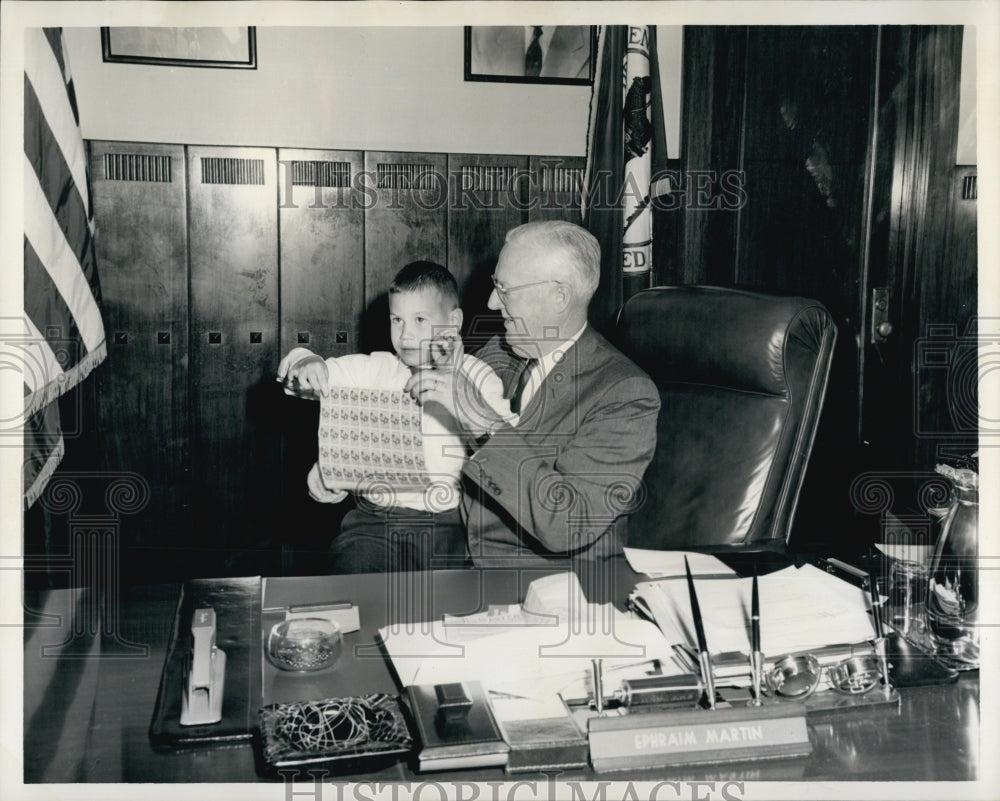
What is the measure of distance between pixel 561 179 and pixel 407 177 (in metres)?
0.63

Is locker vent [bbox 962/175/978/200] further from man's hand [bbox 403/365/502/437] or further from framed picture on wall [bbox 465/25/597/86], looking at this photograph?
man's hand [bbox 403/365/502/437]

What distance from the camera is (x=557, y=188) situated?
3.34m

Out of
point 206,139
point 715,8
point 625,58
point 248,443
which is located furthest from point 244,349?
point 715,8

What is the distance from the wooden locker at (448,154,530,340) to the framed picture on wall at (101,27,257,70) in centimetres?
88

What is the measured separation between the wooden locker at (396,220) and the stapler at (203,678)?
7.63 feet

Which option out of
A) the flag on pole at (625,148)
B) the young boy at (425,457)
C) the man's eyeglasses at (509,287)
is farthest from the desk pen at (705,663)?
the flag on pole at (625,148)

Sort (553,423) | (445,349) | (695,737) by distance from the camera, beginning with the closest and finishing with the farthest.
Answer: (695,737)
(553,423)
(445,349)

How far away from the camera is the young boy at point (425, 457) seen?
6.42 feet

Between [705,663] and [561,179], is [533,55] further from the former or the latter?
[705,663]

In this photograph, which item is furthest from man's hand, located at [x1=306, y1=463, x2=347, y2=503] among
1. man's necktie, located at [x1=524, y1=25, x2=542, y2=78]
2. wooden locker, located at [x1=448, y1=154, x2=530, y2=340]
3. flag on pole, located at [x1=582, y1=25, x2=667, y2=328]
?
man's necktie, located at [x1=524, y1=25, x2=542, y2=78]

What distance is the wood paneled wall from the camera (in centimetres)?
311

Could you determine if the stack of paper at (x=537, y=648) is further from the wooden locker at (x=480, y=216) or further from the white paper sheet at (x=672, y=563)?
the wooden locker at (x=480, y=216)

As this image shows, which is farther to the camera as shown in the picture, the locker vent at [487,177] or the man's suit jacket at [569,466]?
the locker vent at [487,177]

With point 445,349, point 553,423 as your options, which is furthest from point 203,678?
point 445,349
